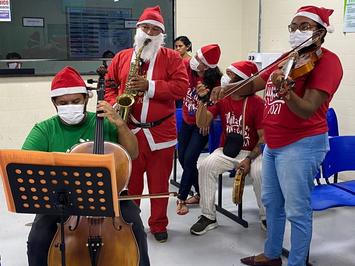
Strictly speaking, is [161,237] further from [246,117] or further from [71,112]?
[71,112]

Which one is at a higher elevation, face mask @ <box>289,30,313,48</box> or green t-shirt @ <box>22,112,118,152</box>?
face mask @ <box>289,30,313,48</box>

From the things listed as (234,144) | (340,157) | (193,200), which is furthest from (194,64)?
(340,157)

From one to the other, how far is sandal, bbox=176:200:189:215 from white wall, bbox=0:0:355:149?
1684mm

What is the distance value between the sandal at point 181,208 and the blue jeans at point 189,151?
0.12 ft

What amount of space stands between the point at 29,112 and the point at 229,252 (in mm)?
2752

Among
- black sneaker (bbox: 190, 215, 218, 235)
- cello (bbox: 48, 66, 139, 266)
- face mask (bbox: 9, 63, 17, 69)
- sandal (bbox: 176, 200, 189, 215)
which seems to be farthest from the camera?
face mask (bbox: 9, 63, 17, 69)

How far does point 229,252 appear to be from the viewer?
255 centimetres

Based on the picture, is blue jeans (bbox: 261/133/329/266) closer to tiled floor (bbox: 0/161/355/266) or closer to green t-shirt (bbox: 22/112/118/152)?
tiled floor (bbox: 0/161/355/266)

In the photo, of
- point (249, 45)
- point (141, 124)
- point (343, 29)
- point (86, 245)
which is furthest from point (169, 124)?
point (249, 45)

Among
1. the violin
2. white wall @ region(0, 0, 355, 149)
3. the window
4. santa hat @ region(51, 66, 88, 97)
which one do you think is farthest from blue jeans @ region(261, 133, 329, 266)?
the window

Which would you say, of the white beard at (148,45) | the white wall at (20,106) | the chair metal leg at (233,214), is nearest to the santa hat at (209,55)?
the white beard at (148,45)

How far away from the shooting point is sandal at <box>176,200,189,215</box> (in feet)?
10.3

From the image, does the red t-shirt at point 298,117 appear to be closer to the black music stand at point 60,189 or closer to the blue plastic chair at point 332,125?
the black music stand at point 60,189

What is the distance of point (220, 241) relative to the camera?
106 inches
